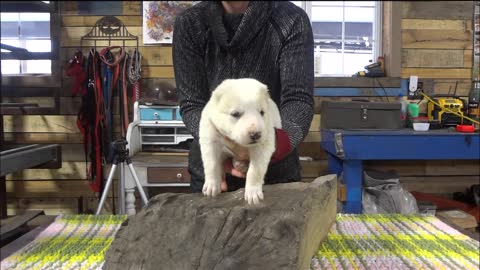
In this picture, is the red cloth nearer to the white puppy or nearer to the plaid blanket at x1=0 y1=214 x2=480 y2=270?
the white puppy

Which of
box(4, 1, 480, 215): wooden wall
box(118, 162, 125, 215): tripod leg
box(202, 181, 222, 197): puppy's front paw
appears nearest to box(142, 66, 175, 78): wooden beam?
box(4, 1, 480, 215): wooden wall

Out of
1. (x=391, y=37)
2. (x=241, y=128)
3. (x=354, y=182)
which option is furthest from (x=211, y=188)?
(x=391, y=37)

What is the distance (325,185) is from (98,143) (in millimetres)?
1577

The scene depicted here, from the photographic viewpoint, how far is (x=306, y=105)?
1037 mm

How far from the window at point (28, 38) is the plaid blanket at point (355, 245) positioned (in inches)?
35.9

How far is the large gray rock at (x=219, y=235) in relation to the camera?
850 millimetres

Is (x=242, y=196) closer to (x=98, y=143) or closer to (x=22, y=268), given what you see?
(x=22, y=268)

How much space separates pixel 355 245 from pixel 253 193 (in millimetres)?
556

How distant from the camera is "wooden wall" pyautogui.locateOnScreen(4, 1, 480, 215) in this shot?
2.37m

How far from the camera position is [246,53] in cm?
107

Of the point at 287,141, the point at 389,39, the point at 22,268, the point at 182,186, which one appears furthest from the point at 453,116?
the point at 22,268

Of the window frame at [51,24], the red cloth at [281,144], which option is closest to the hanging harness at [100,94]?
the window frame at [51,24]

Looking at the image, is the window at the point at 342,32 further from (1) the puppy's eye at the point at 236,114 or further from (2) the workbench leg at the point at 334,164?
(1) the puppy's eye at the point at 236,114

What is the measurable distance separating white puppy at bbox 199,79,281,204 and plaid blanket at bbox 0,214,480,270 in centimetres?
40
